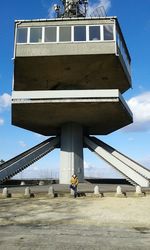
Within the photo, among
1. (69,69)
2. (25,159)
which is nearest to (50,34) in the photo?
(69,69)

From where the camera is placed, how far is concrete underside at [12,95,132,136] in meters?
29.1

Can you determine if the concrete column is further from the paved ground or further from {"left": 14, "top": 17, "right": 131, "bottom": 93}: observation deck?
the paved ground

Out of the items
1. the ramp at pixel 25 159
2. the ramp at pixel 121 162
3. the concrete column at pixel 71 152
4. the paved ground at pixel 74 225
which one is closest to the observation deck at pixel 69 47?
the concrete column at pixel 71 152

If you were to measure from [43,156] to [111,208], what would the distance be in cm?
1917

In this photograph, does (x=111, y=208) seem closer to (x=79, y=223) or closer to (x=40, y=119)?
(x=79, y=223)

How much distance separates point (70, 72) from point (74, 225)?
69.3ft

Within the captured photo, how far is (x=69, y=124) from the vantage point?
A: 35.2 meters

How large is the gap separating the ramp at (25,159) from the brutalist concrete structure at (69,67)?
372 centimetres

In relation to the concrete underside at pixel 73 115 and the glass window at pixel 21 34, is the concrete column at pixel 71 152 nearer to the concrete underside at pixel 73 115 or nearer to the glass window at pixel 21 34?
the concrete underside at pixel 73 115

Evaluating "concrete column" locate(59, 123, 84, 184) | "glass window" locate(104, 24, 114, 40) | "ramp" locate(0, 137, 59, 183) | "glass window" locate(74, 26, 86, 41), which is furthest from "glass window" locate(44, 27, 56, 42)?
"ramp" locate(0, 137, 59, 183)

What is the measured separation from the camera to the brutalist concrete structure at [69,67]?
2875cm

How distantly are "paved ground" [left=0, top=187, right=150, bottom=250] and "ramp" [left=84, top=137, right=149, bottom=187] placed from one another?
10180mm

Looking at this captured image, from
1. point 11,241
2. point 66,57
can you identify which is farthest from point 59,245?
point 66,57

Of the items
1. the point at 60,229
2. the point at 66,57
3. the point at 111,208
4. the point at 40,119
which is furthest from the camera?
the point at 40,119
